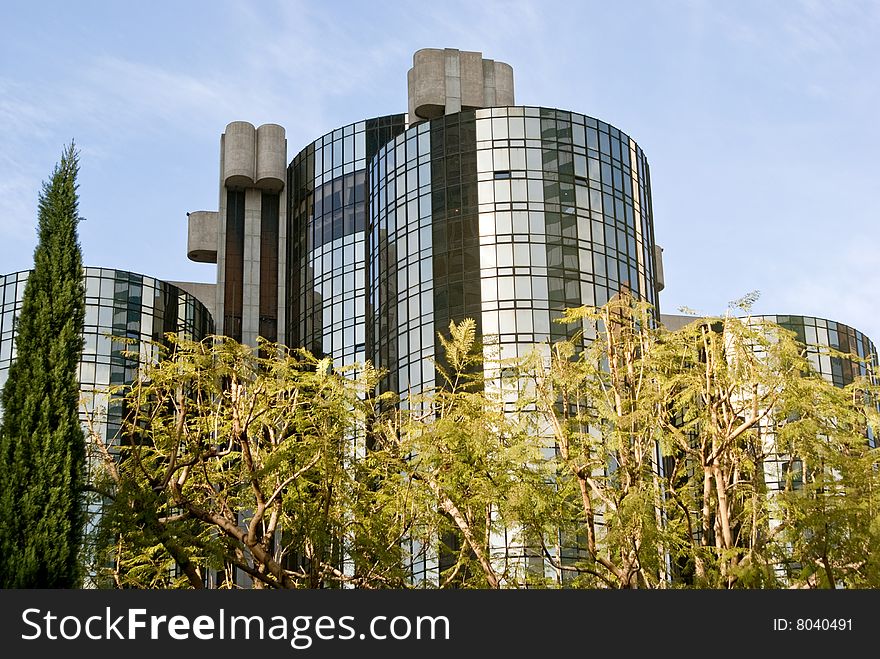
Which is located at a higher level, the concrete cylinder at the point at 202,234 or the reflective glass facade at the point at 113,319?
the concrete cylinder at the point at 202,234

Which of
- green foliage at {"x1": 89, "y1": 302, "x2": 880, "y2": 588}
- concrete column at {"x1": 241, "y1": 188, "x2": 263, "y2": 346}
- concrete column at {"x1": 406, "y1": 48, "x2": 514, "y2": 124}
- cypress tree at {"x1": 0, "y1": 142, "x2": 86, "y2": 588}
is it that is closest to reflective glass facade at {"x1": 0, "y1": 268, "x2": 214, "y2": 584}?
concrete column at {"x1": 241, "y1": 188, "x2": 263, "y2": 346}

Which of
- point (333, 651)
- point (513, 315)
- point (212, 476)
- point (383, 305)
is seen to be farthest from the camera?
point (383, 305)

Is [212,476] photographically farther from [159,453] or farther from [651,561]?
[651,561]

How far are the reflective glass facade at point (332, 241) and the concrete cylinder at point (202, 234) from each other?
218 inches

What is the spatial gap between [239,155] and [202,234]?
512cm

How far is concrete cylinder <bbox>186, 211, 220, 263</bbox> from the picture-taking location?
2613 inches

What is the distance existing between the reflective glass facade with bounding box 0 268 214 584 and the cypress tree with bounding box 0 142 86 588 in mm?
33171

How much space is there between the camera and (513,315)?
45.3m

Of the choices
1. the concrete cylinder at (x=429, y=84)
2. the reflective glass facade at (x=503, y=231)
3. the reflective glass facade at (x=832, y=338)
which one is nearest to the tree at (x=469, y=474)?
the reflective glass facade at (x=503, y=231)

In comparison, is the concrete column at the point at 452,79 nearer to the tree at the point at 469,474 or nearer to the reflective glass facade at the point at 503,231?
the reflective glass facade at the point at 503,231

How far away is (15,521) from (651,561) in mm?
10713

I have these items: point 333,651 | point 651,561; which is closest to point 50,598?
point 333,651

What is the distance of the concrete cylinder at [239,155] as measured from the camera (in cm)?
6438

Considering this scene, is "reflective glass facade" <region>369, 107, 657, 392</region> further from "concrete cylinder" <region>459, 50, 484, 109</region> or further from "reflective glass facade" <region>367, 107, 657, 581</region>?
"concrete cylinder" <region>459, 50, 484, 109</region>
